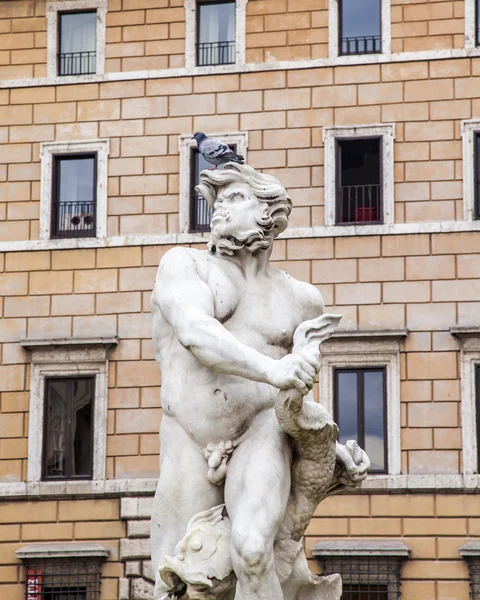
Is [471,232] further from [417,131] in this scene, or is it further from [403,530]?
[403,530]

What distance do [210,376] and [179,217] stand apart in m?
20.8

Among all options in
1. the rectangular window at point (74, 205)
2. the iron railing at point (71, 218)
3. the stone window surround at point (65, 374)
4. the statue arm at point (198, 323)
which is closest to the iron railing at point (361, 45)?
the rectangular window at point (74, 205)

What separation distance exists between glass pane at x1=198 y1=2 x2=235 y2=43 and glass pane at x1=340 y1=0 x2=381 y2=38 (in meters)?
1.68

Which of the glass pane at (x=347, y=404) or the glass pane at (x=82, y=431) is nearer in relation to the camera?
the glass pane at (x=347, y=404)

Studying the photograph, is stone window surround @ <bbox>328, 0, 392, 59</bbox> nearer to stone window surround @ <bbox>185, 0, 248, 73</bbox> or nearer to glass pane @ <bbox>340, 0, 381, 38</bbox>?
glass pane @ <bbox>340, 0, 381, 38</bbox>

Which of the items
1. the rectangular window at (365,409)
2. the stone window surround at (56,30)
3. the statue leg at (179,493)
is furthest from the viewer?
the stone window surround at (56,30)

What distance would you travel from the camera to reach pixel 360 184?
28.9 meters

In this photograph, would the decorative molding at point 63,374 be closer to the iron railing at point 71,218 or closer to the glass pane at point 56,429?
A: the glass pane at point 56,429

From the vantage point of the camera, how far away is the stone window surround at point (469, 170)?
28672 mm

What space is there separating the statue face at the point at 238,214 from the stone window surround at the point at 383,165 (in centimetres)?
1966

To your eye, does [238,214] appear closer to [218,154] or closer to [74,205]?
[218,154]

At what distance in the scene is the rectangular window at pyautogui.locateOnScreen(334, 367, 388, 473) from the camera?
28141 millimetres

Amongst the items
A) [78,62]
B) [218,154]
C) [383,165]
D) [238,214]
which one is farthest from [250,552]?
[78,62]

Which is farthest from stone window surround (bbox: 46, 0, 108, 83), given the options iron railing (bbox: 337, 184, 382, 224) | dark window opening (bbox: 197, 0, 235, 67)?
iron railing (bbox: 337, 184, 382, 224)
